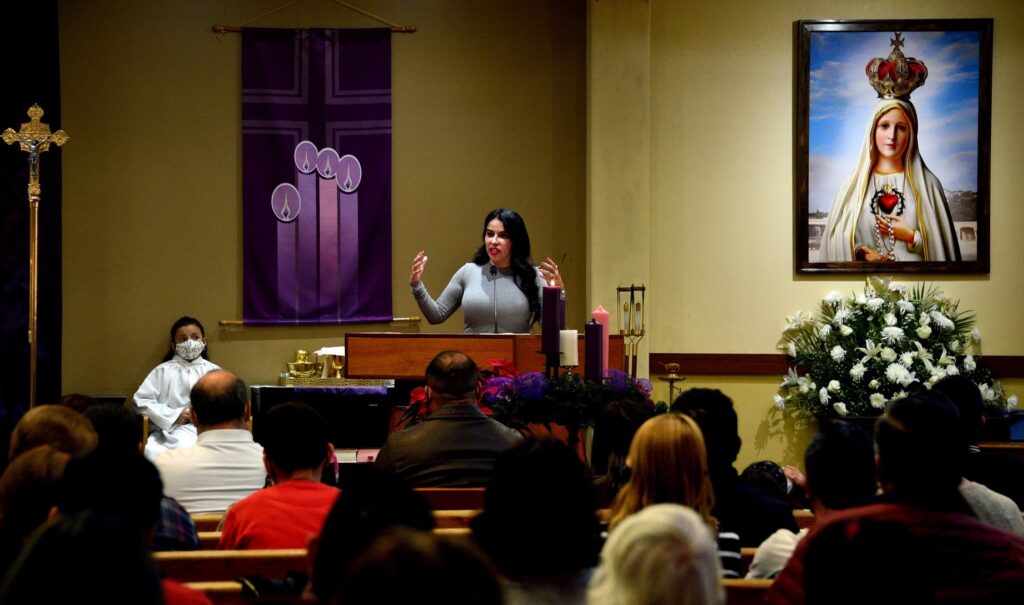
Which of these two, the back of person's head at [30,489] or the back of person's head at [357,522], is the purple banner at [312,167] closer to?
the back of person's head at [30,489]

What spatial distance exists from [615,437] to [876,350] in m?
3.84

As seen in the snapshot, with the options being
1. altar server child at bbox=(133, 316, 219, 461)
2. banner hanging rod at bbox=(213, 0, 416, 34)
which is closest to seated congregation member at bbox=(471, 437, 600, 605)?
altar server child at bbox=(133, 316, 219, 461)

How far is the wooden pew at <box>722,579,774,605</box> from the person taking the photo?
2.36 metres

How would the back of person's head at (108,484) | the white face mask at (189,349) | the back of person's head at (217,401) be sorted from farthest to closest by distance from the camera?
the white face mask at (189,349) < the back of person's head at (217,401) < the back of person's head at (108,484)

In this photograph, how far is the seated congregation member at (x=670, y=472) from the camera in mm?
2715

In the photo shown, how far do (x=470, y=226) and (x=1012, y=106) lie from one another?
11.7ft

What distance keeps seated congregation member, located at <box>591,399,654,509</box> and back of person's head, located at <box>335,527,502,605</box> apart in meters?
2.28

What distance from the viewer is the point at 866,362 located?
6949mm

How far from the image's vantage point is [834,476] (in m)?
2.71

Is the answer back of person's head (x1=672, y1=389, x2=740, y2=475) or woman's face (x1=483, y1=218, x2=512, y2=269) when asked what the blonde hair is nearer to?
back of person's head (x1=672, y1=389, x2=740, y2=475)

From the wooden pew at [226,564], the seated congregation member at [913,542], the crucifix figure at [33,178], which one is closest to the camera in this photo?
the seated congregation member at [913,542]

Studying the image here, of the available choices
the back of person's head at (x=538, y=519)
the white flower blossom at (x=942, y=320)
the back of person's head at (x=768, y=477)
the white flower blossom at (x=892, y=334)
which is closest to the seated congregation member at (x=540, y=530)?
the back of person's head at (x=538, y=519)

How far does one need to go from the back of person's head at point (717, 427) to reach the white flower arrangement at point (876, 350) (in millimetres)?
3662

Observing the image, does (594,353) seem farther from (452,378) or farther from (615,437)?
(452,378)
